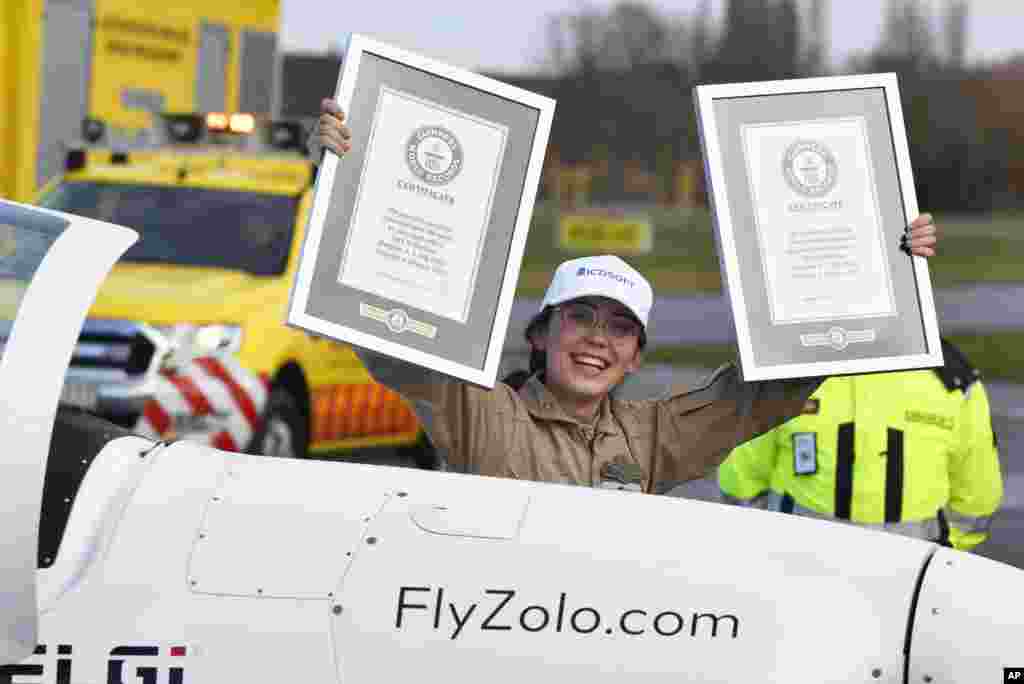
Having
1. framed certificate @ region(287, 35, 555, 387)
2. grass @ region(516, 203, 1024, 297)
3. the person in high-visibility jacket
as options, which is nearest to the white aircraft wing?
framed certificate @ region(287, 35, 555, 387)

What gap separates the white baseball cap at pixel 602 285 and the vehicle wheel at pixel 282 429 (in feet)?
21.0

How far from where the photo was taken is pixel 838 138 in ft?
15.3

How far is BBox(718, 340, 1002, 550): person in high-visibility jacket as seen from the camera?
5809 millimetres

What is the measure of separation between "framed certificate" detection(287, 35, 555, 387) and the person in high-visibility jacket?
1.61 metres

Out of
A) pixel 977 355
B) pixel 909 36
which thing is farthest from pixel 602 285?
pixel 909 36

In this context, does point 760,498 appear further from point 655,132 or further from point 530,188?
point 655,132

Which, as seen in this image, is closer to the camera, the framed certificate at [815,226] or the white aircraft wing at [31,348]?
the white aircraft wing at [31,348]

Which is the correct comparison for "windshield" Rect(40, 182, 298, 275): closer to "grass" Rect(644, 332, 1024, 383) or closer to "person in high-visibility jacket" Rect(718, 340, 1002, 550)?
"person in high-visibility jacket" Rect(718, 340, 1002, 550)

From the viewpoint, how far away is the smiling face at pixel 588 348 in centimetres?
472

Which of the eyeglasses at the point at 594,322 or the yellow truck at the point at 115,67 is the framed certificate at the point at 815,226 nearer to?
the eyeglasses at the point at 594,322

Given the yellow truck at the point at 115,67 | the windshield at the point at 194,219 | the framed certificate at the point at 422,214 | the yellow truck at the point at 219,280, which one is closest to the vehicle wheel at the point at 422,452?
the yellow truck at the point at 219,280

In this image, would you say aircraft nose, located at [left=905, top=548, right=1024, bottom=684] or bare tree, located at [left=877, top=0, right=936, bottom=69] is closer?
aircraft nose, located at [left=905, top=548, right=1024, bottom=684]

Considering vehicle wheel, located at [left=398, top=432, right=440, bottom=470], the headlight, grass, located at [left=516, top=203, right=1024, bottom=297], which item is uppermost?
the headlight

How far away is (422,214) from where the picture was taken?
4.38 metres
